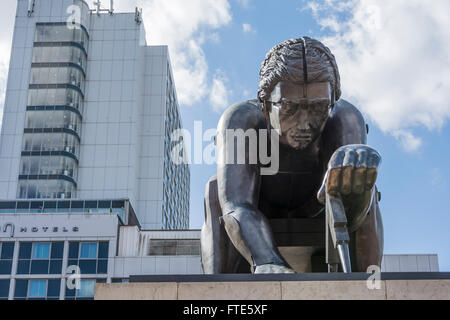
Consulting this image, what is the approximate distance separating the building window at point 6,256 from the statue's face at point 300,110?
49.9m

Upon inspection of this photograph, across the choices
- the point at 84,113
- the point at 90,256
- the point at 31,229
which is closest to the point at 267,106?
the point at 90,256

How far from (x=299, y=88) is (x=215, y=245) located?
5.62 ft

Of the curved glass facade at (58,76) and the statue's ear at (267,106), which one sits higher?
the curved glass facade at (58,76)

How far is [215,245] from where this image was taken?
20.0ft

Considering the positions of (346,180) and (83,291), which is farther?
(83,291)

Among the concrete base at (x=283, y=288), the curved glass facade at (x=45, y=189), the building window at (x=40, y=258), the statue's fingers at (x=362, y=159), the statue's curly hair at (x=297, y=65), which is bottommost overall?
the concrete base at (x=283, y=288)

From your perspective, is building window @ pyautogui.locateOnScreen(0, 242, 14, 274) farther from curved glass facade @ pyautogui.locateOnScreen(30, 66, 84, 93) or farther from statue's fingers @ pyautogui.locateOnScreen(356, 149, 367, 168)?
statue's fingers @ pyautogui.locateOnScreen(356, 149, 367, 168)

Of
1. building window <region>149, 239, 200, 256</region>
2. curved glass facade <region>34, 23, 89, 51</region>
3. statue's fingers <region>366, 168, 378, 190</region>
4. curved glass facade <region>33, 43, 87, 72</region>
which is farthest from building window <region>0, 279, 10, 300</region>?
statue's fingers <region>366, 168, 378, 190</region>

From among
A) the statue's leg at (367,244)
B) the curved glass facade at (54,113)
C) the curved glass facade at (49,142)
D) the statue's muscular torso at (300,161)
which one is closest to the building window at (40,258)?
the curved glass facade at (54,113)

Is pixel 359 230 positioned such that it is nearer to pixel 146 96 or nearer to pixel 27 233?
pixel 27 233

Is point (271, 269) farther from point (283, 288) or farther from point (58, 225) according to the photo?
point (58, 225)

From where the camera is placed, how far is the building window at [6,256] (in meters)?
51.7

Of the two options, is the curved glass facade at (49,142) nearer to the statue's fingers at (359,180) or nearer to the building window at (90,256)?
the building window at (90,256)

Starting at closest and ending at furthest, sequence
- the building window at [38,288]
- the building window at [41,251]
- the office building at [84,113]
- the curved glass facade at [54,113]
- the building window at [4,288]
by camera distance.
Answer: the building window at [38,288]
the building window at [4,288]
the building window at [41,251]
the curved glass facade at [54,113]
the office building at [84,113]
